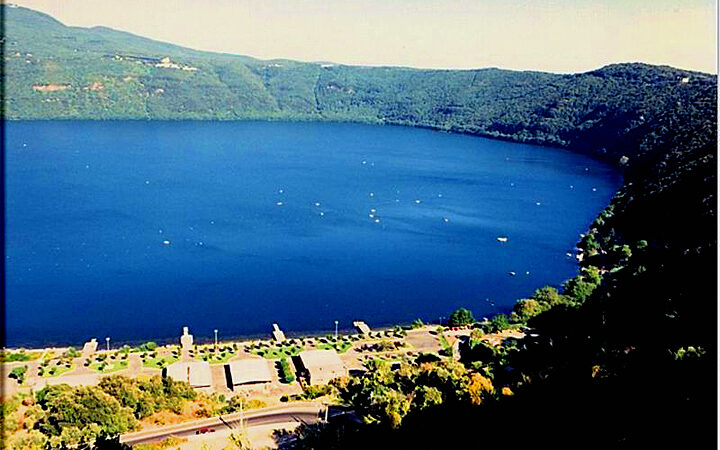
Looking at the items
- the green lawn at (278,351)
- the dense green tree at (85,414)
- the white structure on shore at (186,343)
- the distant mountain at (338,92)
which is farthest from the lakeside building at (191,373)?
the distant mountain at (338,92)

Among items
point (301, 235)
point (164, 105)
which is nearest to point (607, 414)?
point (301, 235)

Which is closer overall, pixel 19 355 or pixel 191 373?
pixel 191 373

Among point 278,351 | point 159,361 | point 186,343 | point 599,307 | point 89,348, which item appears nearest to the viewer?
point 599,307

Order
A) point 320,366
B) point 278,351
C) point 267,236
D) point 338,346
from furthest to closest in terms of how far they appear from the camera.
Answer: point 267,236 < point 338,346 < point 278,351 < point 320,366

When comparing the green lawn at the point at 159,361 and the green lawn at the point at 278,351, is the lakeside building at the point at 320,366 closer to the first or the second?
the green lawn at the point at 278,351

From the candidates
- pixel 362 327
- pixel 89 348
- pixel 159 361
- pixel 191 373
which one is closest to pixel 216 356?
pixel 159 361

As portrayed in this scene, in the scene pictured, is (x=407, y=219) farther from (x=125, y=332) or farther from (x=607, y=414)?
(x=607, y=414)

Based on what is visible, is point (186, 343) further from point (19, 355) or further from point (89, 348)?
point (19, 355)
